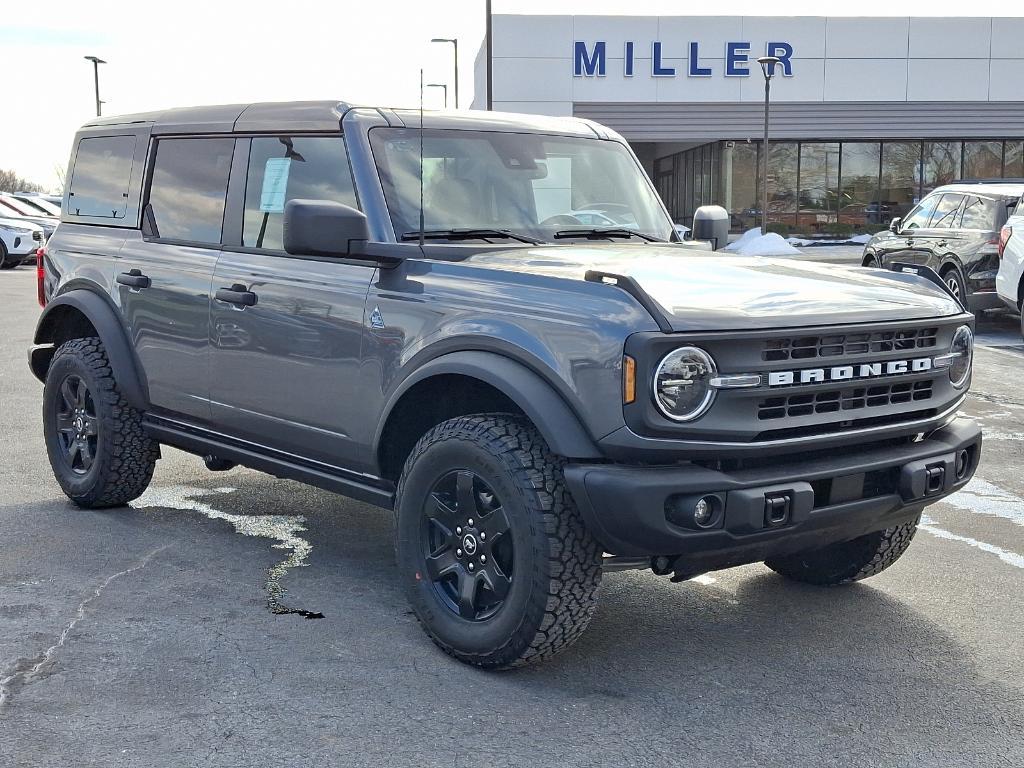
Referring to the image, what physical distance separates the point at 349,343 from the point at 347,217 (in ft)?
1.74

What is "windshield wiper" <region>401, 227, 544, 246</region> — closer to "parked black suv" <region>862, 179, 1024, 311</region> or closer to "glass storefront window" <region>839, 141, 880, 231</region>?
"parked black suv" <region>862, 179, 1024, 311</region>

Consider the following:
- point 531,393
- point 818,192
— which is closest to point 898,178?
point 818,192

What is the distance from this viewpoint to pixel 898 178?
4184 centimetres

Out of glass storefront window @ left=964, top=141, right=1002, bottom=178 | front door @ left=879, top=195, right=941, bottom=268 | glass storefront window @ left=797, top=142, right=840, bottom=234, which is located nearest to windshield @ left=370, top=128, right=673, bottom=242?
front door @ left=879, top=195, right=941, bottom=268

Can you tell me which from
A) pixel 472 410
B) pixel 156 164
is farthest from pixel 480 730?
pixel 156 164

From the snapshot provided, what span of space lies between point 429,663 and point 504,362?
108cm

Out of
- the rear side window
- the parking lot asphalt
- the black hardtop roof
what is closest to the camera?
the parking lot asphalt

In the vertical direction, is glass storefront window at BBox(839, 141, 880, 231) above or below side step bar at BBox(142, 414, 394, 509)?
above

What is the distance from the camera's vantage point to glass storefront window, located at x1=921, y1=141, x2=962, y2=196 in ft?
134

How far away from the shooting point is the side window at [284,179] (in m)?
4.85

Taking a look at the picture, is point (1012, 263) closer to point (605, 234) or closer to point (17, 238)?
point (605, 234)

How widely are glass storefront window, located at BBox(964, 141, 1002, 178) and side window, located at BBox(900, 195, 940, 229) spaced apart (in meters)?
28.1

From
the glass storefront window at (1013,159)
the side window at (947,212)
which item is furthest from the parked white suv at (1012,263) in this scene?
the glass storefront window at (1013,159)

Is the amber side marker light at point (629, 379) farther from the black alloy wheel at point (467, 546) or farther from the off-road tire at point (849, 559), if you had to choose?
the off-road tire at point (849, 559)
